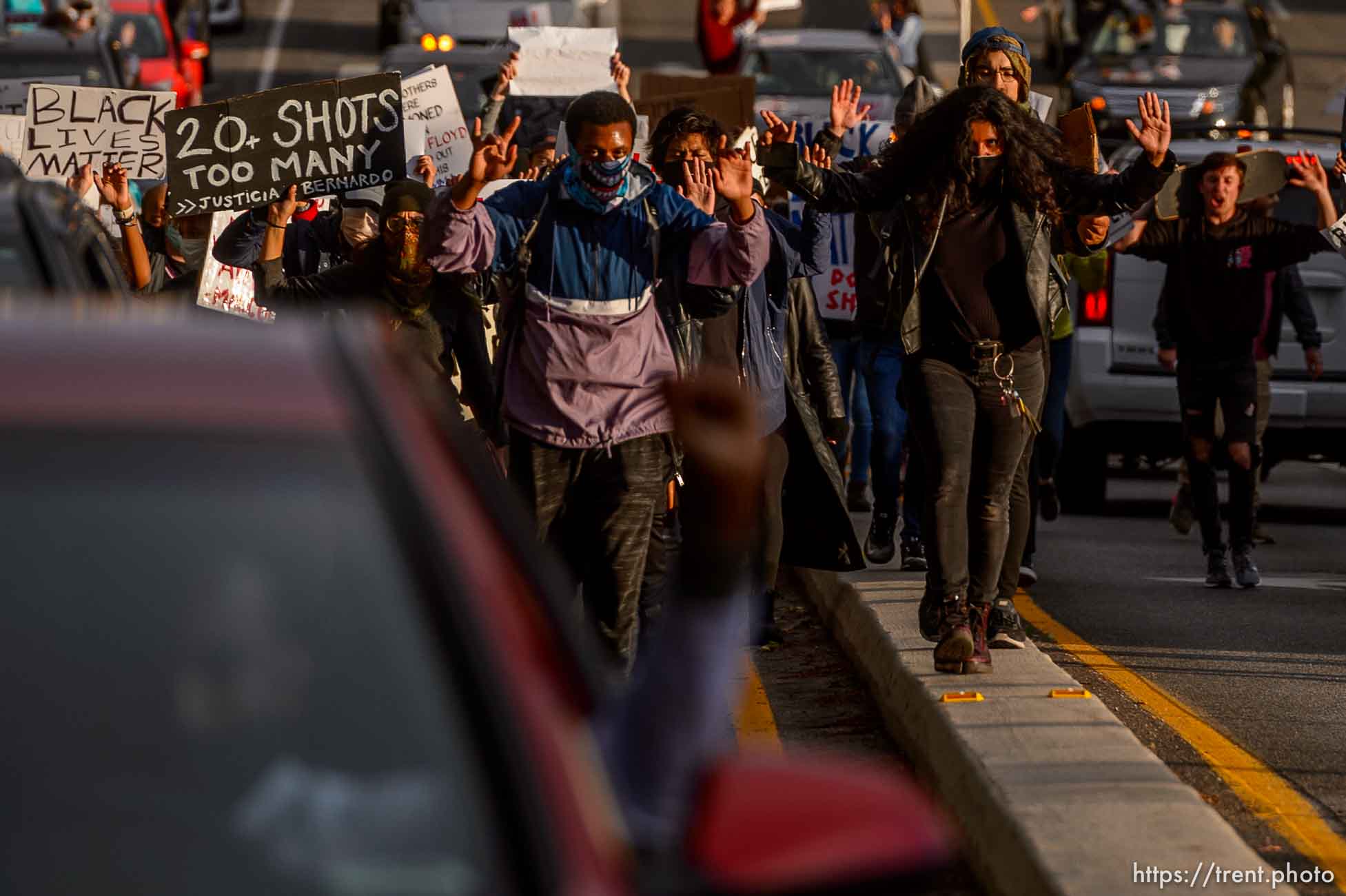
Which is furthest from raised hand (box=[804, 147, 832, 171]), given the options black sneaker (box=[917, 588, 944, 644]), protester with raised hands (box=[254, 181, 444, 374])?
black sneaker (box=[917, 588, 944, 644])

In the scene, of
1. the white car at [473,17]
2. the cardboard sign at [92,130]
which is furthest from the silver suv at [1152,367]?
the white car at [473,17]

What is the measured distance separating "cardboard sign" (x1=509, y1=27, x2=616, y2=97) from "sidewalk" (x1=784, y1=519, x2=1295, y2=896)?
675 cm

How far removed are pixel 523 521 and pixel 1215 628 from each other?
24.4 feet

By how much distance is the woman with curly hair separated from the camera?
780 cm

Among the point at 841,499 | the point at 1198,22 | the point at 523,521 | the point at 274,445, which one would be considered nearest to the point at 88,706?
the point at 274,445

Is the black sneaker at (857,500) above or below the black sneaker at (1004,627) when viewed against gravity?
below

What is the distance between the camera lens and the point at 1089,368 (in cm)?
1378

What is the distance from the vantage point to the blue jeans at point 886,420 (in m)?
11.4

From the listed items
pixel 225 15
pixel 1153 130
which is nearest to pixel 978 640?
pixel 1153 130

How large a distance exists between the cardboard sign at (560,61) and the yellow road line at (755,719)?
639 cm

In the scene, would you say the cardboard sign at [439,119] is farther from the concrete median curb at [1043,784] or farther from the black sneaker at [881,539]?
the concrete median curb at [1043,784]

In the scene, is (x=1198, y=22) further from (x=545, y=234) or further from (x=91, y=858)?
(x=91, y=858)

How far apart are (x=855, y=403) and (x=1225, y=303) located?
2320 millimetres

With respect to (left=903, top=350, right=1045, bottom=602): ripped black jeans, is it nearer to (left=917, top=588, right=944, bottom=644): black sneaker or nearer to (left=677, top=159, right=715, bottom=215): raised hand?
(left=917, top=588, right=944, bottom=644): black sneaker
